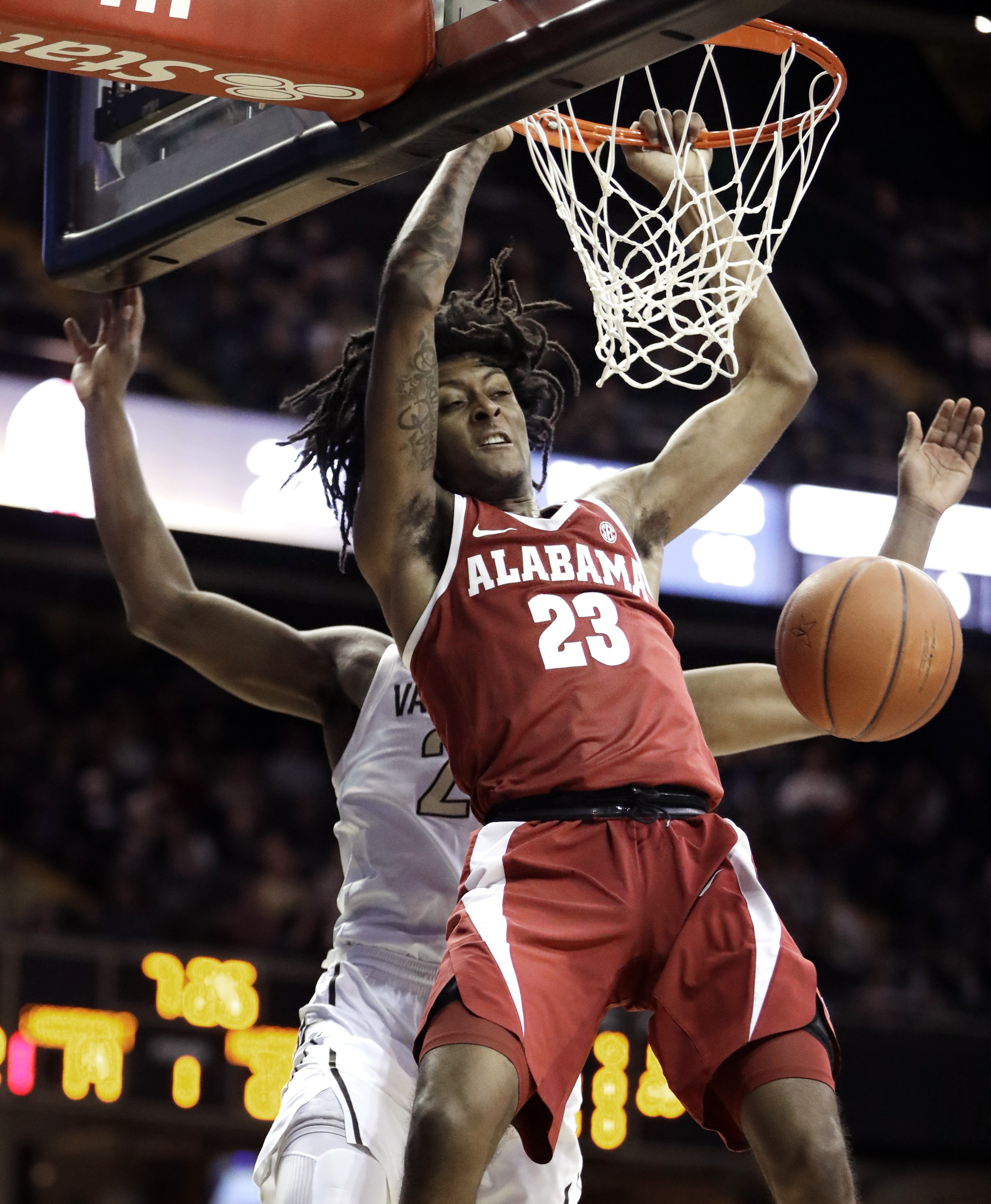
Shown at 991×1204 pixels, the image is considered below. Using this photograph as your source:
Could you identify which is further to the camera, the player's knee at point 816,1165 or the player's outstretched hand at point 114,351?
the player's outstretched hand at point 114,351

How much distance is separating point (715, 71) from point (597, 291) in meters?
0.56

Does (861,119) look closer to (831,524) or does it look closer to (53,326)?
(831,524)

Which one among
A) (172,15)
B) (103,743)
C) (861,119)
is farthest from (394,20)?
(861,119)

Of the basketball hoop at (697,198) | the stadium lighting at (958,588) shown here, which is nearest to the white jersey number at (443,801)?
the basketball hoop at (697,198)

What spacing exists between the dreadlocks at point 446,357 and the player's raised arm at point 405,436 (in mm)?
416

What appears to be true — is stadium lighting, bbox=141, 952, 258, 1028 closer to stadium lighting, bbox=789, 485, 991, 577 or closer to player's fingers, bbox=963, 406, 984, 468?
stadium lighting, bbox=789, 485, 991, 577

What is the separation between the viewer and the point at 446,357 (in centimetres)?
377

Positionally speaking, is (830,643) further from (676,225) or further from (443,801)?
(676,225)

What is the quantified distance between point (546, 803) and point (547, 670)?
24 cm

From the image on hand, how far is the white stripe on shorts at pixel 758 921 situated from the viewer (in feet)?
9.82

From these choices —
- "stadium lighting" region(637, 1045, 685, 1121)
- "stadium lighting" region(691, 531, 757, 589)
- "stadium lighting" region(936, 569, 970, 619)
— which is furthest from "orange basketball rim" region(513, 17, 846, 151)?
"stadium lighting" region(936, 569, 970, 619)

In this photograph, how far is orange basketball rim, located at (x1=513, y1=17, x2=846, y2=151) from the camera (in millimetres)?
3840

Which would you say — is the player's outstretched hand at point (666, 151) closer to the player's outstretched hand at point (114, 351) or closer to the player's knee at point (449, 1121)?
the player's outstretched hand at point (114, 351)

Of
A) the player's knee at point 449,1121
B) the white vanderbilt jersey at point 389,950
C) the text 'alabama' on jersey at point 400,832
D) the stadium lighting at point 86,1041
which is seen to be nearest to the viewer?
the player's knee at point 449,1121
